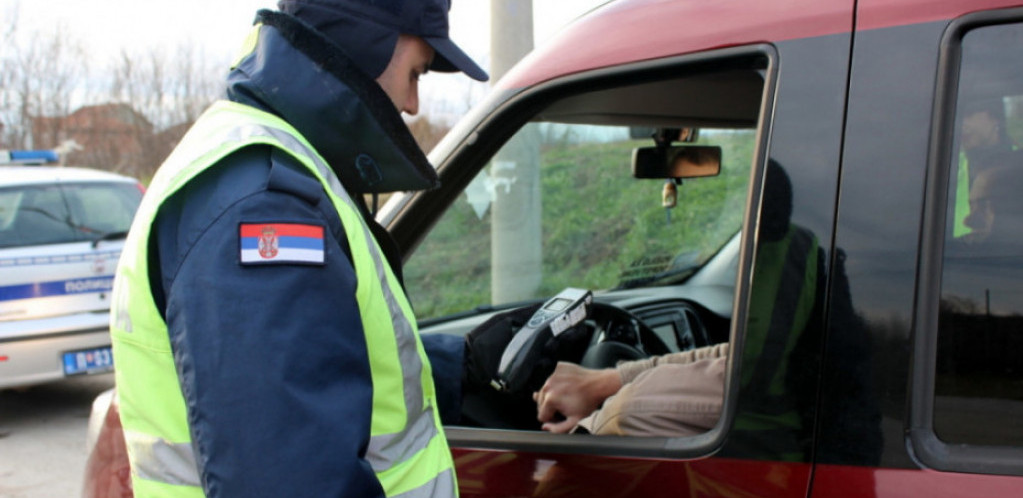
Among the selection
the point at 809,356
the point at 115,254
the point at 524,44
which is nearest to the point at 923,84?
the point at 809,356

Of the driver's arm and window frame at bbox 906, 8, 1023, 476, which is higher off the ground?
window frame at bbox 906, 8, 1023, 476

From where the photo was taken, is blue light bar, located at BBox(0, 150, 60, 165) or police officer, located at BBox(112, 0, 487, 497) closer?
police officer, located at BBox(112, 0, 487, 497)

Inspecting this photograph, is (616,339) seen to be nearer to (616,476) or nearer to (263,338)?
(616,476)

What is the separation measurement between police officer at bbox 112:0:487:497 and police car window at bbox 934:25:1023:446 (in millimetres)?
694

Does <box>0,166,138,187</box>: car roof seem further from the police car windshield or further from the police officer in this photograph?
the police officer

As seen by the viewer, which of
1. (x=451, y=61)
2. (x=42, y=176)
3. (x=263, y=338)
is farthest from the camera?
(x=42, y=176)

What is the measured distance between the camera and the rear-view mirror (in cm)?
272

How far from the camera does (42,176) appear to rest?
5.39 metres

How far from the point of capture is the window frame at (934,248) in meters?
1.16

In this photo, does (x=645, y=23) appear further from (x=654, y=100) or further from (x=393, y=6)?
(x=654, y=100)

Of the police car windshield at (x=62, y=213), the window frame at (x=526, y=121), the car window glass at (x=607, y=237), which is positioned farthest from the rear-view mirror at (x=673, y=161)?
the police car windshield at (x=62, y=213)

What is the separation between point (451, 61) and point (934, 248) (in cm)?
73

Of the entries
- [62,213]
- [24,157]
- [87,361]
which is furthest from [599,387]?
[24,157]

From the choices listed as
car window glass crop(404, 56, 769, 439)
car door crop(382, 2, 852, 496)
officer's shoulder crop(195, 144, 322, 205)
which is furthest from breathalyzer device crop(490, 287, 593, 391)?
officer's shoulder crop(195, 144, 322, 205)
